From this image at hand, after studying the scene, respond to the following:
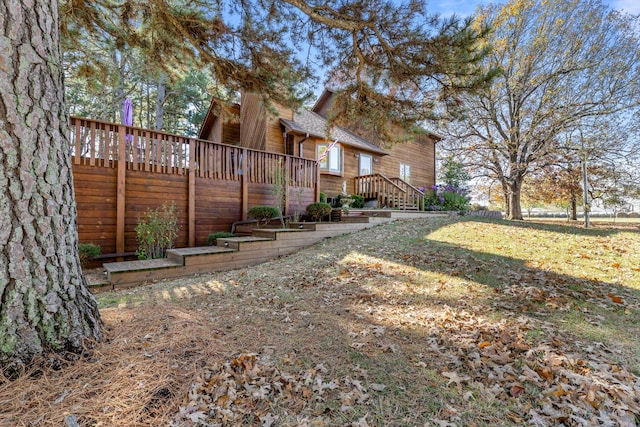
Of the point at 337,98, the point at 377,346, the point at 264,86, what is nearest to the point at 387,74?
the point at 337,98

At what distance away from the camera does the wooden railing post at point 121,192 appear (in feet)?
18.6

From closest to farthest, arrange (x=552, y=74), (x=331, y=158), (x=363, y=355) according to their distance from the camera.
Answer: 1. (x=363, y=355)
2. (x=552, y=74)
3. (x=331, y=158)

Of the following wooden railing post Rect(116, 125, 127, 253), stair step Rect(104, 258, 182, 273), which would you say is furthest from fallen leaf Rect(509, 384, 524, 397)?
wooden railing post Rect(116, 125, 127, 253)

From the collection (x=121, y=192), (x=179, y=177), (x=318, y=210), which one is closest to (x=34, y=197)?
(x=121, y=192)

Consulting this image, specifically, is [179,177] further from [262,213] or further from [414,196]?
[414,196]

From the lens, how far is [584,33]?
35.0ft

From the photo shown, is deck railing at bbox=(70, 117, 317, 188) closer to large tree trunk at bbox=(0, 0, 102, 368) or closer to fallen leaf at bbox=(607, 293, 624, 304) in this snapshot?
large tree trunk at bbox=(0, 0, 102, 368)

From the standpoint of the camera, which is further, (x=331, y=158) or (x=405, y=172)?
(x=405, y=172)

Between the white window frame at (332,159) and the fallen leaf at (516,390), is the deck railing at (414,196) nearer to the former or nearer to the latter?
the white window frame at (332,159)

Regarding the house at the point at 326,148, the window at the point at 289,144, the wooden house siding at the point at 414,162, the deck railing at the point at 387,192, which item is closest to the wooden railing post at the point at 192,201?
the house at the point at 326,148

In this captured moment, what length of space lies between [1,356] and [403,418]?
2428 millimetres

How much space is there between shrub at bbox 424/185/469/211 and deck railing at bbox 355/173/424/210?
190cm

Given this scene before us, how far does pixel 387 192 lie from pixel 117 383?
11.6 metres

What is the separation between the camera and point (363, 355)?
92.0 inches
